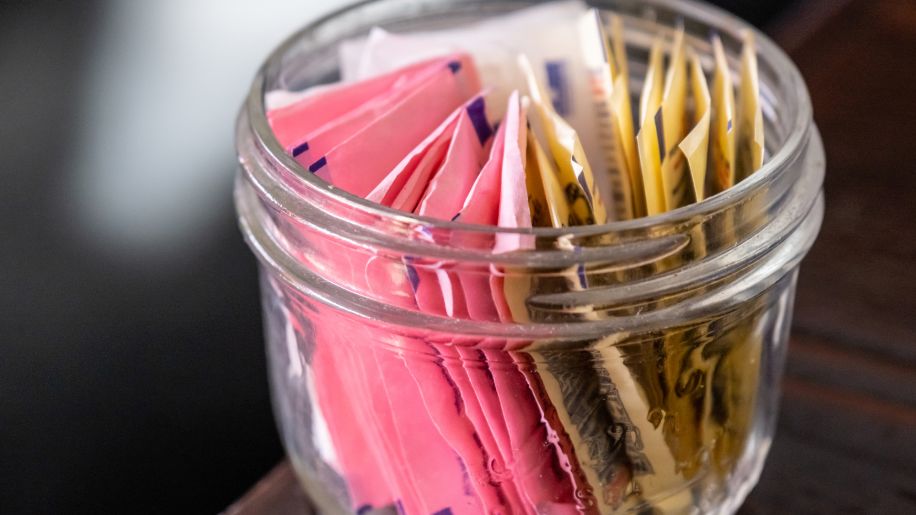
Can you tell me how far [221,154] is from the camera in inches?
30.0

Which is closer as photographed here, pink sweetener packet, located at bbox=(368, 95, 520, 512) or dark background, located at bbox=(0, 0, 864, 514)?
pink sweetener packet, located at bbox=(368, 95, 520, 512)

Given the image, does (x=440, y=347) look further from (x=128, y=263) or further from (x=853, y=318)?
(x=128, y=263)

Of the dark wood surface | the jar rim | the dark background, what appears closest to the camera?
the jar rim

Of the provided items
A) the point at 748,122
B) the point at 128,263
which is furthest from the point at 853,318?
the point at 128,263

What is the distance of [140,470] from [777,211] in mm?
387

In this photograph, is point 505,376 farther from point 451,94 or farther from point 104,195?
point 104,195

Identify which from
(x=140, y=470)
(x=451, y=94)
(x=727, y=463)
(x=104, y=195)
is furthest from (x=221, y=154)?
(x=727, y=463)

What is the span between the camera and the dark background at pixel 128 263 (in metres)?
0.57

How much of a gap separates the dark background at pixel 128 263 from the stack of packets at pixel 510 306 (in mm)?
216

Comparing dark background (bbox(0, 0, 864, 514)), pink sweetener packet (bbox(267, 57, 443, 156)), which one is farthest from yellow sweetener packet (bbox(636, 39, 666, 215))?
dark background (bbox(0, 0, 864, 514))

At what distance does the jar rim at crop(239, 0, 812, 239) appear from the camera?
1.02 feet

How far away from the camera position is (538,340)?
12.7 inches

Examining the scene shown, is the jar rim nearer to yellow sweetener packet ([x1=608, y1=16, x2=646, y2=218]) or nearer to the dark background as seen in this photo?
yellow sweetener packet ([x1=608, y1=16, x2=646, y2=218])

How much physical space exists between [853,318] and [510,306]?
290 millimetres
